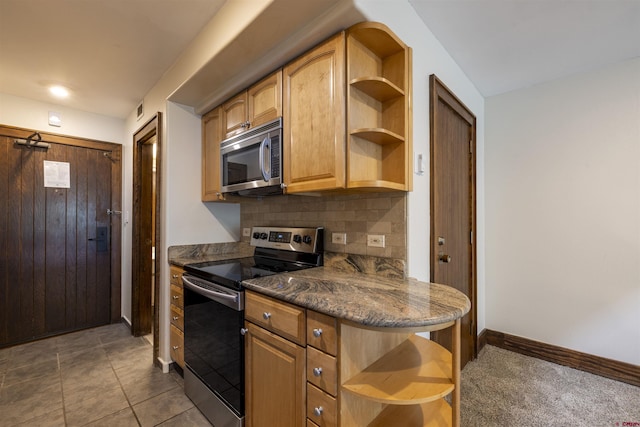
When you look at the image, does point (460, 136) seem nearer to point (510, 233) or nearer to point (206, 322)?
point (510, 233)

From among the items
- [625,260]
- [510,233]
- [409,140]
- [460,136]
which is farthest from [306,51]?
[625,260]

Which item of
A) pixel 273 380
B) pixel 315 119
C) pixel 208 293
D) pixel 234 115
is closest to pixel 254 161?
pixel 234 115

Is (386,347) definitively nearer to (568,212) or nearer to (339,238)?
(339,238)

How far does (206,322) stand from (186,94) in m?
1.72

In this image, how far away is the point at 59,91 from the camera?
2.58m

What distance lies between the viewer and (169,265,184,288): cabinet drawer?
6.66 ft

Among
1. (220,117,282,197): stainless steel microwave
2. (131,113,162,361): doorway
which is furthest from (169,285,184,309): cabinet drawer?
(220,117,282,197): stainless steel microwave

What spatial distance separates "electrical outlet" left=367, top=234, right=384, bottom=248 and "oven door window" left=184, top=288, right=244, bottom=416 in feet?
2.70

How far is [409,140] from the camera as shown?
1469mm

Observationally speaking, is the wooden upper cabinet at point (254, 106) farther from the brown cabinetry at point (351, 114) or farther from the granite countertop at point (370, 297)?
the granite countertop at point (370, 297)

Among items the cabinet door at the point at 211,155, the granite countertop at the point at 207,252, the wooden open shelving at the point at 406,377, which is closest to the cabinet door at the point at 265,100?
the cabinet door at the point at 211,155

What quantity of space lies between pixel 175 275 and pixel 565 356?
325cm

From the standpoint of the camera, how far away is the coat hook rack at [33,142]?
2688 millimetres

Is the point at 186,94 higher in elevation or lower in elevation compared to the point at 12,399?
higher
